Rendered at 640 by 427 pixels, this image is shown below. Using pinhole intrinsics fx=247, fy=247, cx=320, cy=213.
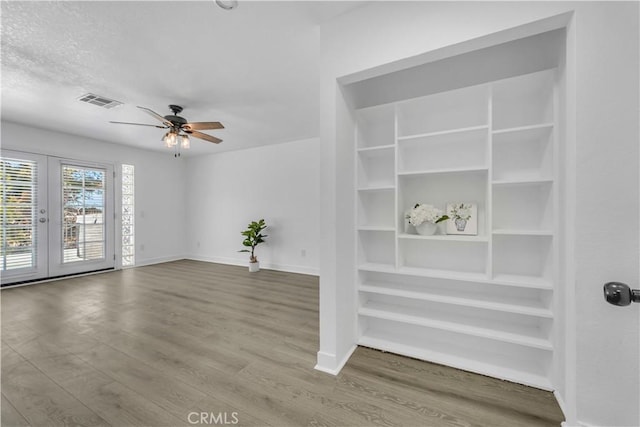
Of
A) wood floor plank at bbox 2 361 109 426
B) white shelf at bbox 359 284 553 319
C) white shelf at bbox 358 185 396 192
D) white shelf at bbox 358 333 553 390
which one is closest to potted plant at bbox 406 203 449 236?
white shelf at bbox 358 185 396 192

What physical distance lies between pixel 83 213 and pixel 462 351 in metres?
6.32

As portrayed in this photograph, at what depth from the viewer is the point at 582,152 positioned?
1.24m

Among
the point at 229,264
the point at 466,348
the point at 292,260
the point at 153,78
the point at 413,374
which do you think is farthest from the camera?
the point at 229,264

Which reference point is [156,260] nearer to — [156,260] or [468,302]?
[156,260]

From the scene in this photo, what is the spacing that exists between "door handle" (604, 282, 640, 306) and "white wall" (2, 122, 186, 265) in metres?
6.86

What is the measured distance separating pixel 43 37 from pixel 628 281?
414 centimetres

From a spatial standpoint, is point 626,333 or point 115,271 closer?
point 626,333

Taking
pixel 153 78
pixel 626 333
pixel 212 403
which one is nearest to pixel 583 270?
pixel 626 333

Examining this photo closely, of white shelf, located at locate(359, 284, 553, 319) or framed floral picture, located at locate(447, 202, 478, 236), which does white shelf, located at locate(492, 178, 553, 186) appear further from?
white shelf, located at locate(359, 284, 553, 319)

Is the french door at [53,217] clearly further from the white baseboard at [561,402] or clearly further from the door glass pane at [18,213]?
the white baseboard at [561,402]

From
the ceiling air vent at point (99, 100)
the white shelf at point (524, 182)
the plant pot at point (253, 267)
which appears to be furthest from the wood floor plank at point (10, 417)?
the plant pot at point (253, 267)

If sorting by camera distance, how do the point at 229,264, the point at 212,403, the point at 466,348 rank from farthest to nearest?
1. the point at 229,264
2. the point at 466,348
3. the point at 212,403

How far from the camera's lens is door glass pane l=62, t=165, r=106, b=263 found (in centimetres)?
448

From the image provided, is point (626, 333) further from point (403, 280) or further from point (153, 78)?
Answer: point (153, 78)
